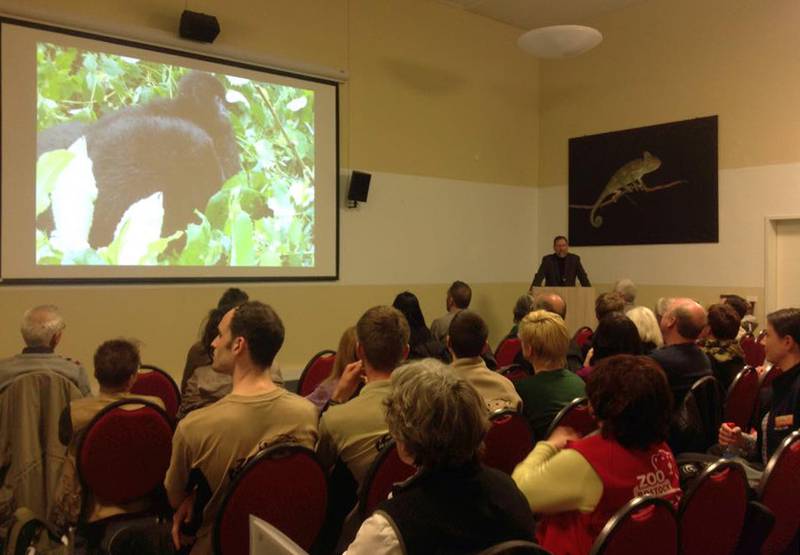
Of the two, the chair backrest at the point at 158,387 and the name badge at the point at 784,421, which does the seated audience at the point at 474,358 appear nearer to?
the name badge at the point at 784,421

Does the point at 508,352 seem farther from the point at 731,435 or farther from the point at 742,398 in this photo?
the point at 731,435

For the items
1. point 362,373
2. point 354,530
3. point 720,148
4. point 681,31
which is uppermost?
point 681,31

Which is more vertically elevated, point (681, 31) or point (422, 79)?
point (681, 31)

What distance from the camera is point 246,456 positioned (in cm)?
202

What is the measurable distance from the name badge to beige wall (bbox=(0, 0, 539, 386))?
477 cm

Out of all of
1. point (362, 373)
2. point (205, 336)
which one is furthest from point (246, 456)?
point (205, 336)

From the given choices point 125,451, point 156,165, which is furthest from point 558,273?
point 125,451

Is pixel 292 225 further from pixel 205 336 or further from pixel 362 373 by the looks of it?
pixel 362 373

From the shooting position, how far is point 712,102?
288 inches

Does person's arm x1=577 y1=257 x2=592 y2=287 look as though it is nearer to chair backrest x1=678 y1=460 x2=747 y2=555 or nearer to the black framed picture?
the black framed picture

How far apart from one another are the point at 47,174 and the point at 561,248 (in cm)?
563

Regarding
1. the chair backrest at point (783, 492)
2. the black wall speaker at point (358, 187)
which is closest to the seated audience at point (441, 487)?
the chair backrest at point (783, 492)

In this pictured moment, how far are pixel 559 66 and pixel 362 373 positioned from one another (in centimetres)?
741

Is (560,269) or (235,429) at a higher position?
(560,269)
